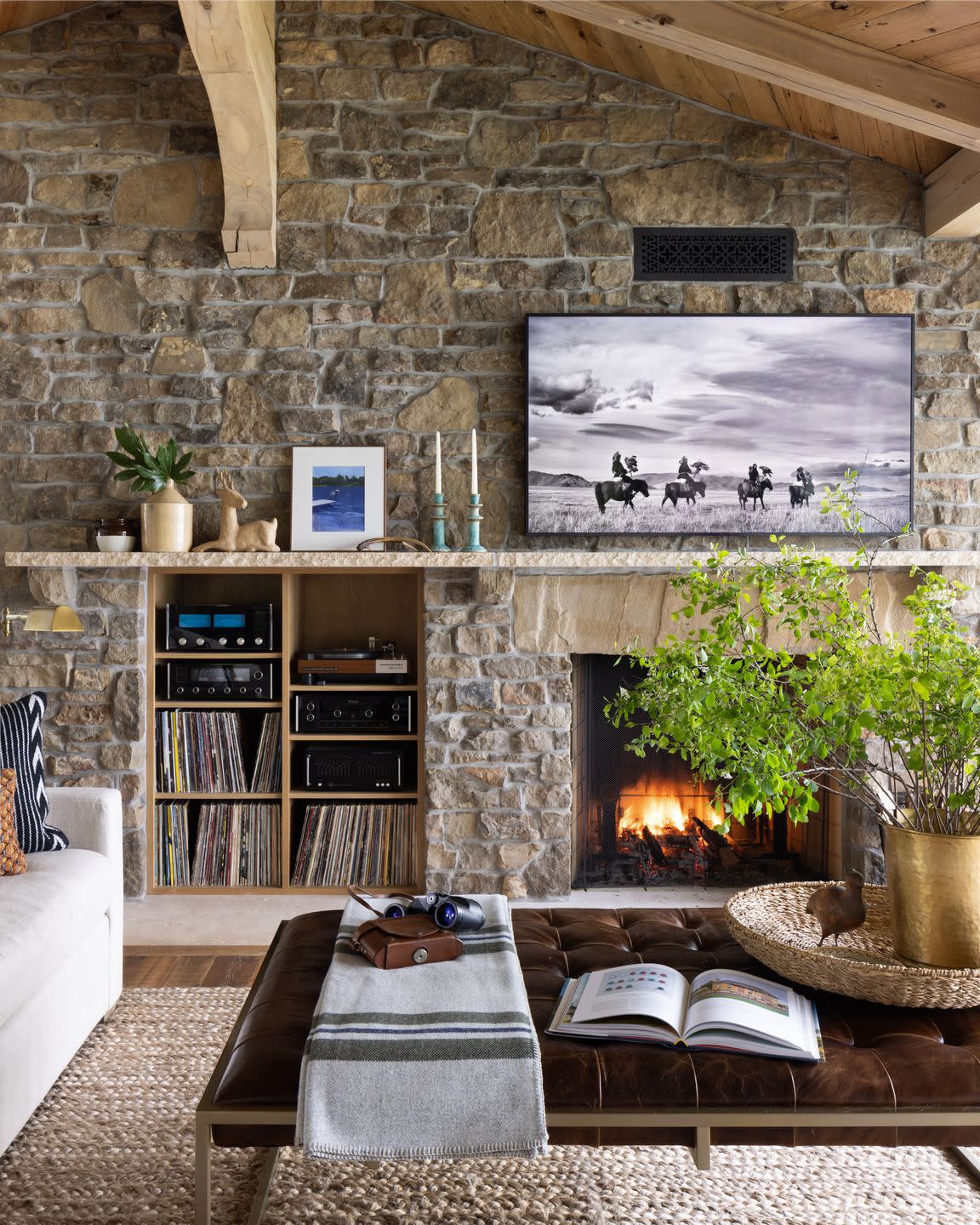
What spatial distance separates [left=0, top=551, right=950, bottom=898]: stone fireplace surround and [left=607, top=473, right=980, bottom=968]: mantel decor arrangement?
1915mm

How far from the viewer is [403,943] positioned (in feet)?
5.99

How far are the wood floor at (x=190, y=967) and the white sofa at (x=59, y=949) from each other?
0.25 m

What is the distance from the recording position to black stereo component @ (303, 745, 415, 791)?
3.83m

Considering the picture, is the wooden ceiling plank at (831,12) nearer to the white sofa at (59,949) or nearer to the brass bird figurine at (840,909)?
the brass bird figurine at (840,909)

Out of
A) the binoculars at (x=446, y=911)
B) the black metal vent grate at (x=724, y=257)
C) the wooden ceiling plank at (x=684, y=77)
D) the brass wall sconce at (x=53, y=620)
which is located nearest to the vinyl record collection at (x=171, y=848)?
the brass wall sconce at (x=53, y=620)

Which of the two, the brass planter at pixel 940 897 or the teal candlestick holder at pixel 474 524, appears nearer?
the brass planter at pixel 940 897

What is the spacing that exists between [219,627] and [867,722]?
2.72m

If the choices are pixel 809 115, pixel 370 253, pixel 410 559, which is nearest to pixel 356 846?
pixel 410 559

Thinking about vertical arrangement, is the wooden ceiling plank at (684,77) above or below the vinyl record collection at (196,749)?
above

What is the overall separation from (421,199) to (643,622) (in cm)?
180

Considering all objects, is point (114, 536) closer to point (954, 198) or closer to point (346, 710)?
point (346, 710)

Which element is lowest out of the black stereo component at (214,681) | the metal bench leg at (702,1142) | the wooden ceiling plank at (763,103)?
the metal bench leg at (702,1142)

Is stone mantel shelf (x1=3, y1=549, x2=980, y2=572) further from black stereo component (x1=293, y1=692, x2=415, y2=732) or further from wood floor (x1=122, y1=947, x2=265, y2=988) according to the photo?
wood floor (x1=122, y1=947, x2=265, y2=988)

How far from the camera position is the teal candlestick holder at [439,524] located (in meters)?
3.72
